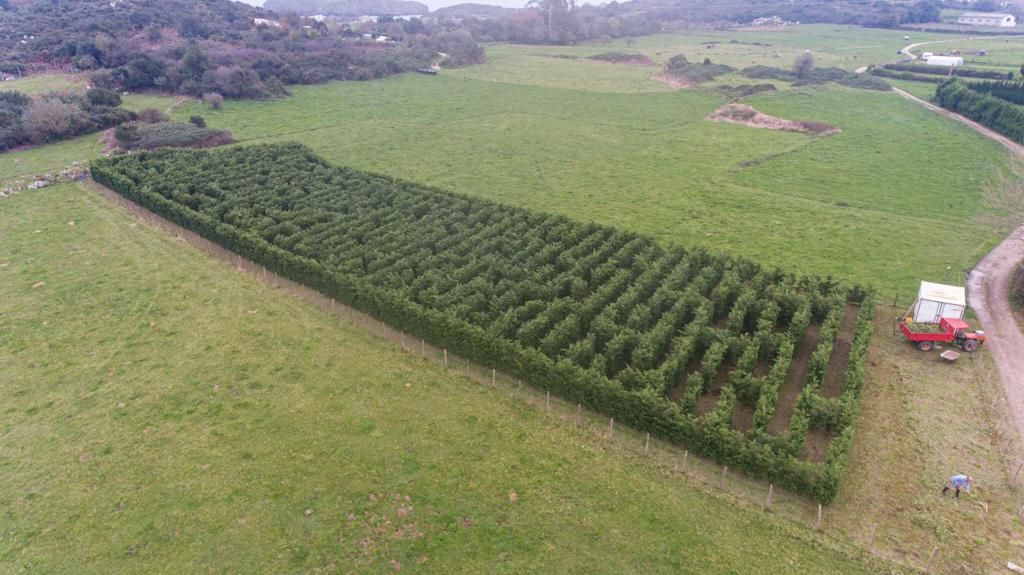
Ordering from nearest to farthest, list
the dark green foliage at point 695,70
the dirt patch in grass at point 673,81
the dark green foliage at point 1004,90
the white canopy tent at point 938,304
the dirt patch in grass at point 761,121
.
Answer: the white canopy tent at point 938,304 → the dirt patch in grass at point 761,121 → the dark green foliage at point 1004,90 → the dirt patch in grass at point 673,81 → the dark green foliage at point 695,70

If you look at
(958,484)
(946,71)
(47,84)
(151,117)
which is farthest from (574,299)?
(946,71)

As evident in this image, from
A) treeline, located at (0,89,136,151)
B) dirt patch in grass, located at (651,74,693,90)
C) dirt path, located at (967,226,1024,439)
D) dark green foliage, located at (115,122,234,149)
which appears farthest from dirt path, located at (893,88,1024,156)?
treeline, located at (0,89,136,151)

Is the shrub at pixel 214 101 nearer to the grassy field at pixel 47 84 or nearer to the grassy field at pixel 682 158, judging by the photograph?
the grassy field at pixel 682 158

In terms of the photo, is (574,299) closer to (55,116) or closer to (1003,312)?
(1003,312)

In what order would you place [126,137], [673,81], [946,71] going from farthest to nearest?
[673,81]
[946,71]
[126,137]

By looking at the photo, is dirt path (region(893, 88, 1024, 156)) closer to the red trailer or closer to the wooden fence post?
the red trailer

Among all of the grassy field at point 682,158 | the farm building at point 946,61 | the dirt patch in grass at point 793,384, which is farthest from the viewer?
the farm building at point 946,61

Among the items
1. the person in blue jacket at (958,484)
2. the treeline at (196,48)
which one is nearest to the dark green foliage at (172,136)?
the treeline at (196,48)
